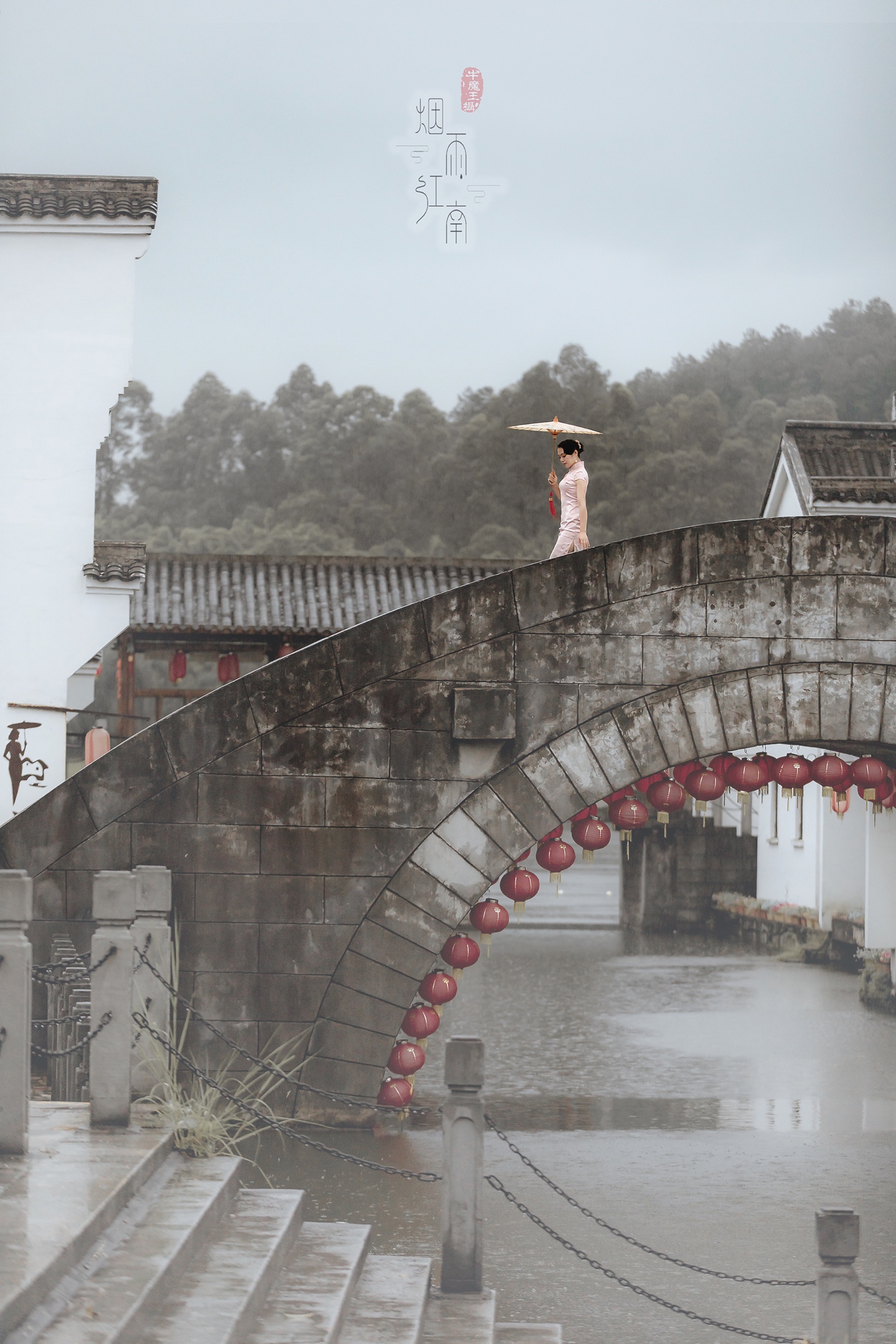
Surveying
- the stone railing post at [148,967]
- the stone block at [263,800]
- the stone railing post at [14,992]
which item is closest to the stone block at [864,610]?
the stone block at [263,800]

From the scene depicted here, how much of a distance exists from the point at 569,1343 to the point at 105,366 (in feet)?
44.6

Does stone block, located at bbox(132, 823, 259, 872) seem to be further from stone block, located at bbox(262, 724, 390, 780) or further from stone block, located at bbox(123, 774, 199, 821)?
stone block, located at bbox(262, 724, 390, 780)

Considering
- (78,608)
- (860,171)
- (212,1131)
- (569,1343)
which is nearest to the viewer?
(569,1343)

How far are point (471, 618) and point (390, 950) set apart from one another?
7.23ft

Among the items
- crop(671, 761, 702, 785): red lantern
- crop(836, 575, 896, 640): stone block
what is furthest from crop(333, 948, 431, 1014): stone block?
crop(836, 575, 896, 640): stone block

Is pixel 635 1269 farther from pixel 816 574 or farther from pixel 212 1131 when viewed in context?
pixel 816 574

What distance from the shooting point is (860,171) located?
5347cm

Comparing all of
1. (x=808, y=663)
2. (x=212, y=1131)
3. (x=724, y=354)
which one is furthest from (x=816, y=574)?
(x=724, y=354)

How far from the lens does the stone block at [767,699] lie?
33.0 feet

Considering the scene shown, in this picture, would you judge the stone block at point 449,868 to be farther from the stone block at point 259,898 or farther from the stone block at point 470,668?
the stone block at point 470,668

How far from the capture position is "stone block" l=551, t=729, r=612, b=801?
32.4 feet

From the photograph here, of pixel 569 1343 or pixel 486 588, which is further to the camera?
pixel 486 588

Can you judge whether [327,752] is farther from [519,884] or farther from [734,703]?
[734,703]

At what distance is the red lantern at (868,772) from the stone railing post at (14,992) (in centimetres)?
673
